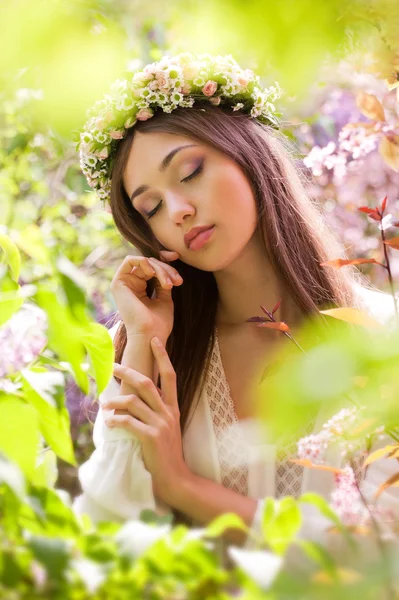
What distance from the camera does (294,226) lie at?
1914 mm

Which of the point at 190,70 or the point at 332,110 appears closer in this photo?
the point at 190,70

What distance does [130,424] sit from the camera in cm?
158

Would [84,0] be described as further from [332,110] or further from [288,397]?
[332,110]

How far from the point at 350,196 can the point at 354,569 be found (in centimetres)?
329

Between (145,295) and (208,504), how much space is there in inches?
25.7

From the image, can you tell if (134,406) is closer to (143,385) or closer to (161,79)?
(143,385)

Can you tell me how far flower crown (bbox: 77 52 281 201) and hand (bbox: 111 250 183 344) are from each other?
32cm

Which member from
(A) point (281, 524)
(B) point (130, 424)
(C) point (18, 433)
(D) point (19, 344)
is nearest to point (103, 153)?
(B) point (130, 424)

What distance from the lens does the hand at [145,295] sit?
1.79m

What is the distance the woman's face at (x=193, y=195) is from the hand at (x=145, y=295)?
0.31 feet

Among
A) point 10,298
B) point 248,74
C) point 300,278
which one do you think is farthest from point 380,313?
point 10,298

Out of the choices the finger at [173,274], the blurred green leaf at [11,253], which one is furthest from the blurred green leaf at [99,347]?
the finger at [173,274]

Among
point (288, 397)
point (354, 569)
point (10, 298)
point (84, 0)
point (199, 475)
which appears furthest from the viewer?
point (199, 475)

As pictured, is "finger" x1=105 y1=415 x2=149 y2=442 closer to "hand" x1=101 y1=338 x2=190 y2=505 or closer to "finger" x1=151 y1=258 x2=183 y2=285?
"hand" x1=101 y1=338 x2=190 y2=505
